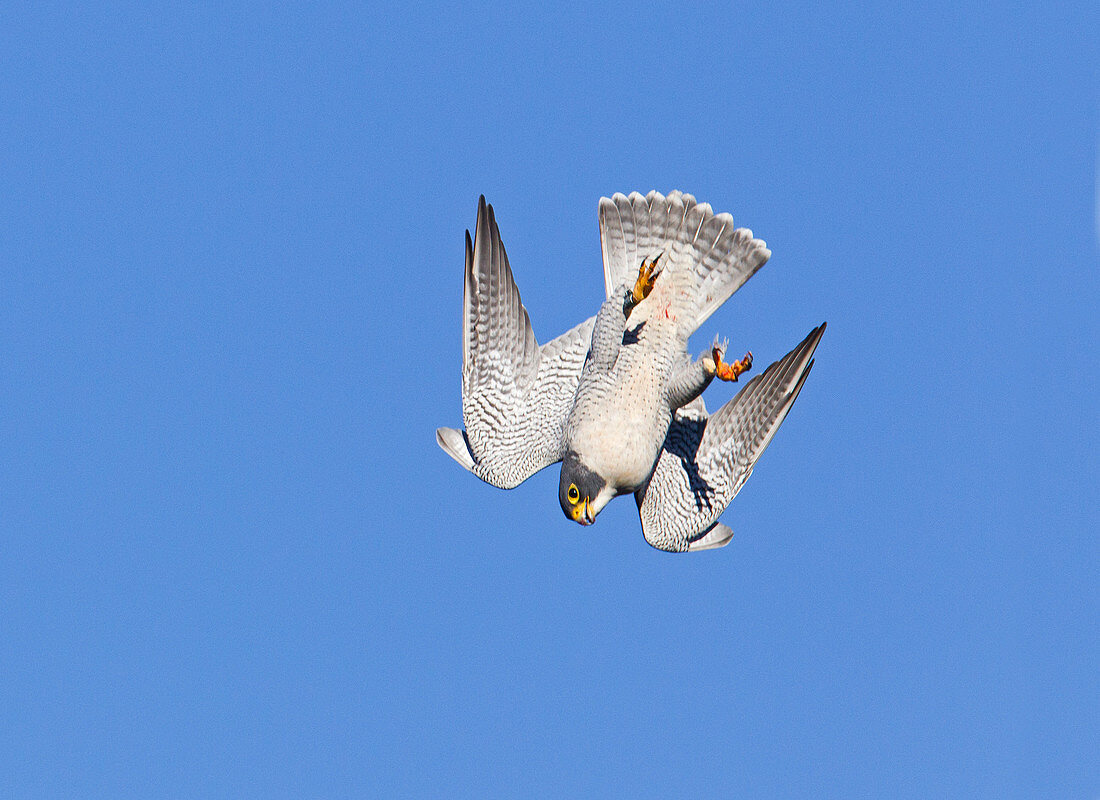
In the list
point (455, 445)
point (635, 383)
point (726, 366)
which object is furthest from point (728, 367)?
point (455, 445)

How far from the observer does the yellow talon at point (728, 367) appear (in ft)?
43.5

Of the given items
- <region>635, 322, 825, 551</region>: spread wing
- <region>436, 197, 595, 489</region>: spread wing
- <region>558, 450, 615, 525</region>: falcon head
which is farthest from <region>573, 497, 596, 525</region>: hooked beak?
<region>635, 322, 825, 551</region>: spread wing

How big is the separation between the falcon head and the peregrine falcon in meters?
0.01

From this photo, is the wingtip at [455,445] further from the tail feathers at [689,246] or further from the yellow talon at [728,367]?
the yellow talon at [728,367]

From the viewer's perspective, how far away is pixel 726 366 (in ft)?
43.6

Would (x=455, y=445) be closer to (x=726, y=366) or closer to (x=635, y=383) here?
(x=635, y=383)

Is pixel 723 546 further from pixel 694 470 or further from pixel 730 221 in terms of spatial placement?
pixel 730 221

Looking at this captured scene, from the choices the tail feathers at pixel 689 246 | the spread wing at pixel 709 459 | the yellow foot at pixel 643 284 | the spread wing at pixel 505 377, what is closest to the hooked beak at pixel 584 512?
the spread wing at pixel 505 377

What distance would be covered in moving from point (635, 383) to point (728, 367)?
87 cm

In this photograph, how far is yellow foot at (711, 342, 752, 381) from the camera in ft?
43.5

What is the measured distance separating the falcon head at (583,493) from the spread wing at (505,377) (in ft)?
2.44

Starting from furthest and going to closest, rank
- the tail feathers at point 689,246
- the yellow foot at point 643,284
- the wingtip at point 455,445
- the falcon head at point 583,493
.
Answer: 1. the wingtip at point 455,445
2. the tail feathers at point 689,246
3. the yellow foot at point 643,284
4. the falcon head at point 583,493

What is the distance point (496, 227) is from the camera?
1390 centimetres

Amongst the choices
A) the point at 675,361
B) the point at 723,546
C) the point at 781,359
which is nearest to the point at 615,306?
the point at 675,361
